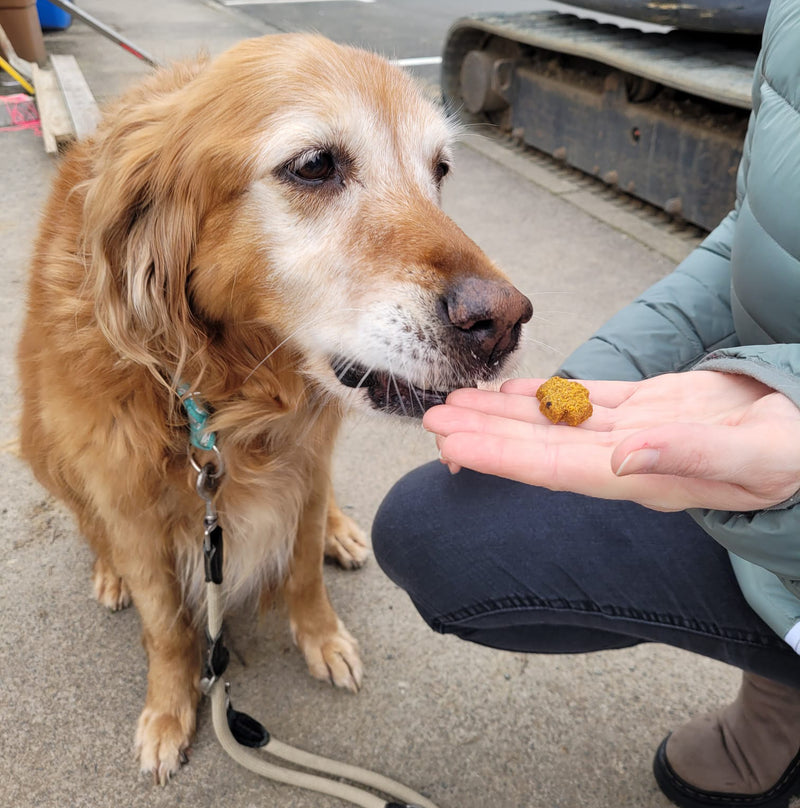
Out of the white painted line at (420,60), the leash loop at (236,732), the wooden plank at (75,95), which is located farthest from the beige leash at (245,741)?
the white painted line at (420,60)

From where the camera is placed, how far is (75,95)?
509 cm

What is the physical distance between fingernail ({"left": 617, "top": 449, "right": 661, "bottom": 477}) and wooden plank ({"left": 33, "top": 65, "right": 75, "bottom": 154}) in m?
4.55

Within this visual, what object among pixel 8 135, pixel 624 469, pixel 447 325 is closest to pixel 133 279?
pixel 447 325

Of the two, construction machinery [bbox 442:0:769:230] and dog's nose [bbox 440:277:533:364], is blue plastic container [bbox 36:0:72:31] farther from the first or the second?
dog's nose [bbox 440:277:533:364]

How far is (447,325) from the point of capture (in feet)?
4.28

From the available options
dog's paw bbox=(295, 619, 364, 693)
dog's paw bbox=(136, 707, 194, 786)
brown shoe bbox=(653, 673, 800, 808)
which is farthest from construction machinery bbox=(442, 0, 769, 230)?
dog's paw bbox=(136, 707, 194, 786)

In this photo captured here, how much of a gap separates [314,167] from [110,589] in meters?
1.31

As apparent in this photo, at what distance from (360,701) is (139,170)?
1359 millimetres

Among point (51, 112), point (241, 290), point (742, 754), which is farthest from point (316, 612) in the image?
point (51, 112)

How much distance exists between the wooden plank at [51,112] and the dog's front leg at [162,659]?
3602 millimetres

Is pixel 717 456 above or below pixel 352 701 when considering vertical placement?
above

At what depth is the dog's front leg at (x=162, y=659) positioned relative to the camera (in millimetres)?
1697

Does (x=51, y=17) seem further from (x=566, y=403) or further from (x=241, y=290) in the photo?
(x=566, y=403)

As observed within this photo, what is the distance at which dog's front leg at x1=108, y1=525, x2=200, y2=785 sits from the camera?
1.70 m
